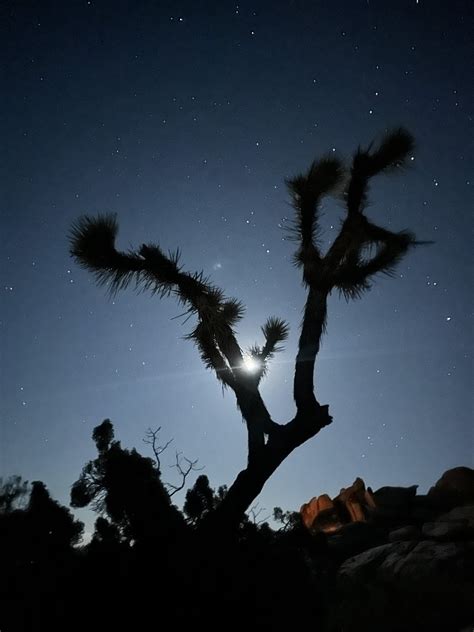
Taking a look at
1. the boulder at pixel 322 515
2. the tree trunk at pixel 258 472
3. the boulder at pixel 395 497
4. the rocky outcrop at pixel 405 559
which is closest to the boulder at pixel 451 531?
the rocky outcrop at pixel 405 559

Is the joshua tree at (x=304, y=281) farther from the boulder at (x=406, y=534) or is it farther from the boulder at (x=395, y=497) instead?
the boulder at (x=395, y=497)

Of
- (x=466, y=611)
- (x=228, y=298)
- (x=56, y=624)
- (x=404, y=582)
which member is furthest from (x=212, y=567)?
(x=404, y=582)

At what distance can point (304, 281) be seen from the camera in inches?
223

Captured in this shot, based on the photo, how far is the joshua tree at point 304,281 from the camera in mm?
4887

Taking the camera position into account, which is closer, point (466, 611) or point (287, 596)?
point (287, 596)

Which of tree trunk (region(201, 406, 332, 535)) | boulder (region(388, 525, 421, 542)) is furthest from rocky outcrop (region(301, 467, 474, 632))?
tree trunk (region(201, 406, 332, 535))

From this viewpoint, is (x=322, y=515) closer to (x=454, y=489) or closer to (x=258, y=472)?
(x=454, y=489)

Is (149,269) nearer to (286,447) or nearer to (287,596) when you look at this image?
(286,447)

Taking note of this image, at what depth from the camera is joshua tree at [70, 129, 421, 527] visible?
4887mm

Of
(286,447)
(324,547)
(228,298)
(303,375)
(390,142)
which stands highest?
(390,142)

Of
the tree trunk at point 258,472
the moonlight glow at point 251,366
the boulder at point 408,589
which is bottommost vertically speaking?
the boulder at point 408,589

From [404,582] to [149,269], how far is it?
8.56 metres

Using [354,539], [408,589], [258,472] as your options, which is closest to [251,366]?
[258,472]

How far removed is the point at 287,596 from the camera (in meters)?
4.13
